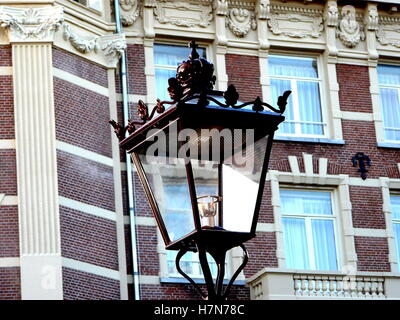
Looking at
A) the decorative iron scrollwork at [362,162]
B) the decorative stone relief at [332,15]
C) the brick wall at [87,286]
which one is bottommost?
the brick wall at [87,286]

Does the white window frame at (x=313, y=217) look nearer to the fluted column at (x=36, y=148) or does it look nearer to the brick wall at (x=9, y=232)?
the fluted column at (x=36, y=148)

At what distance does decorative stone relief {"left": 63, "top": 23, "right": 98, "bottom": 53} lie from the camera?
21016mm

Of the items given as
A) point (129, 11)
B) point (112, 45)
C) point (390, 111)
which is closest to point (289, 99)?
point (390, 111)

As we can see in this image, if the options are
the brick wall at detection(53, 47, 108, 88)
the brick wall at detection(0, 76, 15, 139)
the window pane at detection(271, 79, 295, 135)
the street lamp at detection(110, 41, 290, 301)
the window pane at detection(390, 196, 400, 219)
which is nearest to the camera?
the street lamp at detection(110, 41, 290, 301)

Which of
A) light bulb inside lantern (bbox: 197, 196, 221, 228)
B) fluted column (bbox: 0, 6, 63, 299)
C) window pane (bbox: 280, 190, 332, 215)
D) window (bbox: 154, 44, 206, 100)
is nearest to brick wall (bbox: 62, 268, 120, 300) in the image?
fluted column (bbox: 0, 6, 63, 299)

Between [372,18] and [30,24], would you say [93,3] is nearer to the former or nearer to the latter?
[30,24]

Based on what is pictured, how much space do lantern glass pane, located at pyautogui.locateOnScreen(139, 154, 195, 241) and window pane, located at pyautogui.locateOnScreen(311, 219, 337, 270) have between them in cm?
1341

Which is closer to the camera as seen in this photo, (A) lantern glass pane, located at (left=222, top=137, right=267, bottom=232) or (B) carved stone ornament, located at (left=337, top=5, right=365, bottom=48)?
(A) lantern glass pane, located at (left=222, top=137, right=267, bottom=232)

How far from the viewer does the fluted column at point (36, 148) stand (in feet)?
63.3

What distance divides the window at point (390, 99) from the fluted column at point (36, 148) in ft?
23.2

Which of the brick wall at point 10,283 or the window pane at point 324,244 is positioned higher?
the window pane at point 324,244

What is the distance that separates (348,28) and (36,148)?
7293mm

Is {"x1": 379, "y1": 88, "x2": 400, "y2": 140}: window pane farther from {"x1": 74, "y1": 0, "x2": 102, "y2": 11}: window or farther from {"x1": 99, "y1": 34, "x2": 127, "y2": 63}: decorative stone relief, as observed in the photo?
{"x1": 74, "y1": 0, "x2": 102, "y2": 11}: window

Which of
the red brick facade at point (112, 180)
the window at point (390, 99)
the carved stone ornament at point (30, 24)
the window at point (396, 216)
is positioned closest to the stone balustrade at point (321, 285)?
the red brick facade at point (112, 180)
